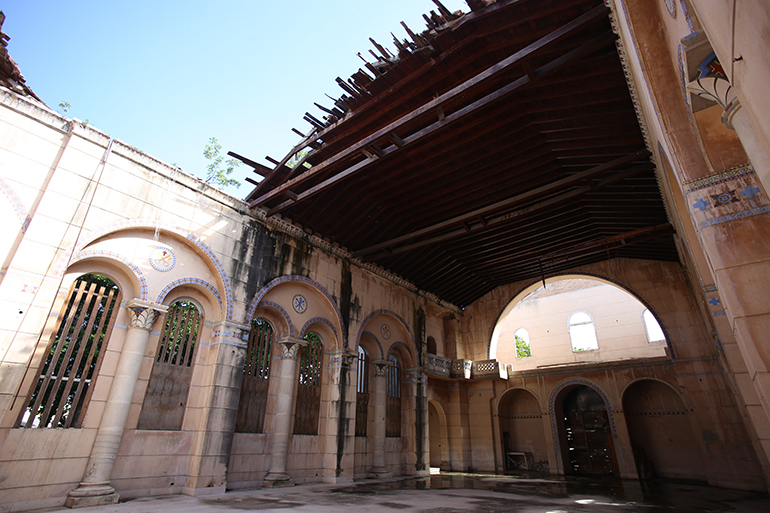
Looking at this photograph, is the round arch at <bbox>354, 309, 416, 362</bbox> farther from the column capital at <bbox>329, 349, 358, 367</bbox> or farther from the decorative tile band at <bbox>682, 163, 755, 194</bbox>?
the decorative tile band at <bbox>682, 163, 755, 194</bbox>

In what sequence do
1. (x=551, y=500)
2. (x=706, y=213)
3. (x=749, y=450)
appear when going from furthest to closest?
(x=749, y=450) < (x=551, y=500) < (x=706, y=213)

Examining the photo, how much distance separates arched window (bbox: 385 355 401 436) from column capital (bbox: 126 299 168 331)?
7.90 metres

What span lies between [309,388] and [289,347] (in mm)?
1495

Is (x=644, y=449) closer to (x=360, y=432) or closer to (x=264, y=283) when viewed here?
(x=360, y=432)

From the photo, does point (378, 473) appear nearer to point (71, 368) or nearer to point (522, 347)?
point (71, 368)

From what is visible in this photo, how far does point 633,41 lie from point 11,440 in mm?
11126

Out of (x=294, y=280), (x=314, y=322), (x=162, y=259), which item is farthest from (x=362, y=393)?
(x=162, y=259)

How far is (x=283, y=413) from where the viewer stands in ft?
33.3

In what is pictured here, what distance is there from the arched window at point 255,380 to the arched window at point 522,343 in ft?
60.1

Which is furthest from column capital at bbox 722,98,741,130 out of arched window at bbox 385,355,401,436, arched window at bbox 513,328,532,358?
arched window at bbox 513,328,532,358

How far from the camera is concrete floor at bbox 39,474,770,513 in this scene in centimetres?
670

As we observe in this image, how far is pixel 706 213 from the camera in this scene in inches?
171

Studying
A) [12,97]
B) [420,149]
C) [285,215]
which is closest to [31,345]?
[12,97]

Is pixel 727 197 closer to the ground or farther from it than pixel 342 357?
farther from it
